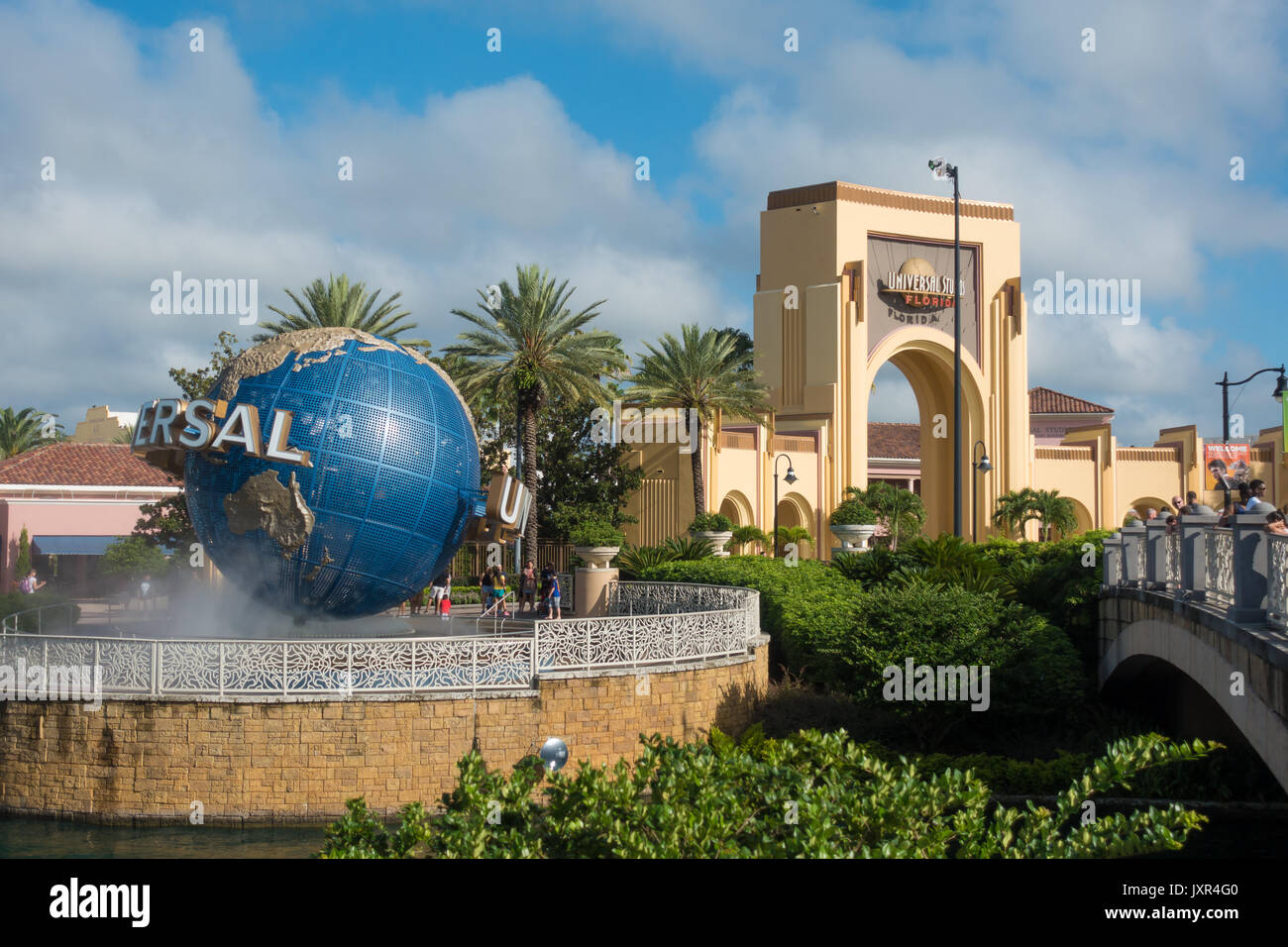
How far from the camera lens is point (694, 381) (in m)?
37.8

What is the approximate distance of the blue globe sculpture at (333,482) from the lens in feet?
50.2

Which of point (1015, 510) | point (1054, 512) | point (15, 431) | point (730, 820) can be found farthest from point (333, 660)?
point (15, 431)

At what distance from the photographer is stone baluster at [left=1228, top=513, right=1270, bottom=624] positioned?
30.5 feet

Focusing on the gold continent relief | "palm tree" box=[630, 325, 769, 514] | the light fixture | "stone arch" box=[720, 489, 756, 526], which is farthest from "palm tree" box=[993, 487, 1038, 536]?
the gold continent relief

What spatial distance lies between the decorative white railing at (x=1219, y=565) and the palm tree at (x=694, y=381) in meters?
26.8

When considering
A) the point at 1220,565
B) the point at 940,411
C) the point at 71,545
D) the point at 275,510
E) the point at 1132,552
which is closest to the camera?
the point at 1220,565

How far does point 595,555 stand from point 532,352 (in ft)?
24.6

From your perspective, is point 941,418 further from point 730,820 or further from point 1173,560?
point 730,820

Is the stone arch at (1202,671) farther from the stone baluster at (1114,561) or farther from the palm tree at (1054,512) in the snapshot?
the palm tree at (1054,512)

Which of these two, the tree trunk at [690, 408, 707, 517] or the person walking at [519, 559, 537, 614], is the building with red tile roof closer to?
the tree trunk at [690, 408, 707, 517]

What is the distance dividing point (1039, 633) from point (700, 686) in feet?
18.7

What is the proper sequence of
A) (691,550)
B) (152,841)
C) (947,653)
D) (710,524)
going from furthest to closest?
(710,524)
(691,550)
(947,653)
(152,841)

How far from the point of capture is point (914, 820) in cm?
757

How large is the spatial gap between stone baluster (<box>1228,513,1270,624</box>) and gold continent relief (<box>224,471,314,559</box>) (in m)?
11.1
